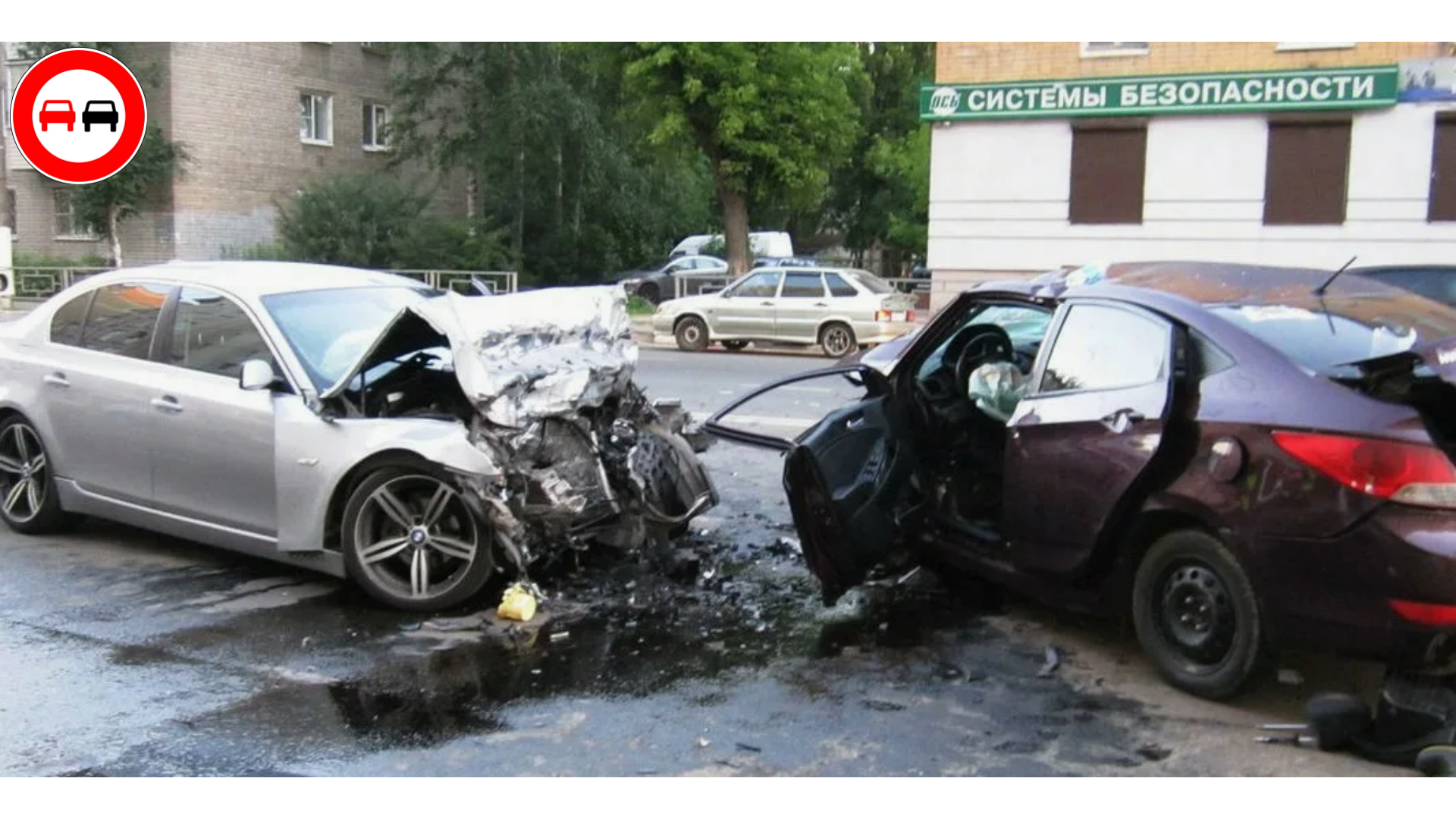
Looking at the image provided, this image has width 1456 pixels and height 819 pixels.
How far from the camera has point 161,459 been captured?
6398 mm

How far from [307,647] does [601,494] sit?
1481 millimetres

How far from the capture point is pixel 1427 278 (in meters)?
9.25

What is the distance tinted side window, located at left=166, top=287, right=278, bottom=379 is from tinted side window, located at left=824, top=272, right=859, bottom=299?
49.3 ft

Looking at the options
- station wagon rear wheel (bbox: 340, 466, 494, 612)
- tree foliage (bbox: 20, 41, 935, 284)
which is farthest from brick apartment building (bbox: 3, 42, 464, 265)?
station wagon rear wheel (bbox: 340, 466, 494, 612)

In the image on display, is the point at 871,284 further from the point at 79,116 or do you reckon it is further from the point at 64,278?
the point at 64,278

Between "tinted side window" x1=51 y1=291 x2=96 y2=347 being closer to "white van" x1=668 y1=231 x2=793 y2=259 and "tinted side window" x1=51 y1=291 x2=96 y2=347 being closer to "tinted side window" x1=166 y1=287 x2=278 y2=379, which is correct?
"tinted side window" x1=166 y1=287 x2=278 y2=379

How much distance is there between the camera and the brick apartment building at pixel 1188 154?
78.1ft

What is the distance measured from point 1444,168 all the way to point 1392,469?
914 inches

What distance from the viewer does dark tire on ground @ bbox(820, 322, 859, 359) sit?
2081 cm

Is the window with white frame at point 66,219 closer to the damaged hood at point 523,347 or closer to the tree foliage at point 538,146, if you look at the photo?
the tree foliage at point 538,146

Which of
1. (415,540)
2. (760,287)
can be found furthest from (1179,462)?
(760,287)

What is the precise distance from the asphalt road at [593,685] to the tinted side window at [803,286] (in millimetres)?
14483

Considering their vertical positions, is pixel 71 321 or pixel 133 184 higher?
pixel 133 184
